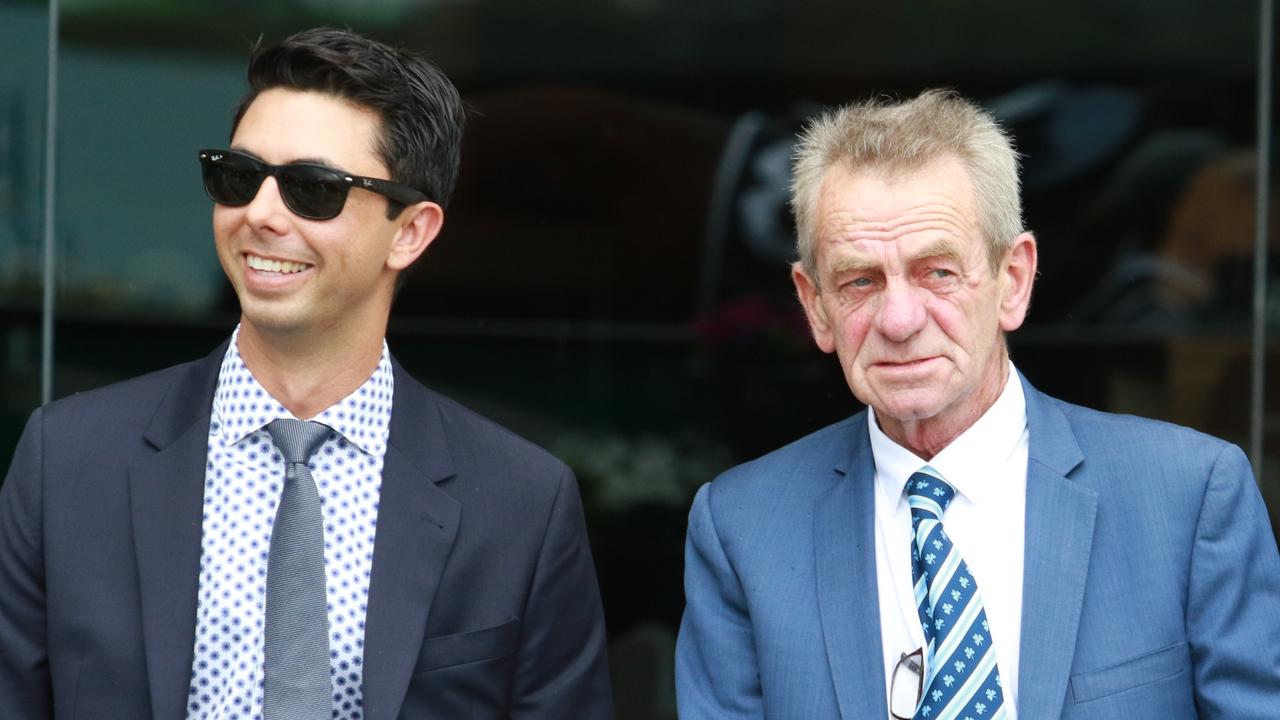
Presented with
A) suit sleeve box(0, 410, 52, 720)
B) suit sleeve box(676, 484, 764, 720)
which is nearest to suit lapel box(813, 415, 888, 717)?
suit sleeve box(676, 484, 764, 720)

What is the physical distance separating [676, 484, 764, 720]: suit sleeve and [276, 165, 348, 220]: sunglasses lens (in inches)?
32.6

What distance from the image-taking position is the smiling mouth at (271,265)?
2389 mm

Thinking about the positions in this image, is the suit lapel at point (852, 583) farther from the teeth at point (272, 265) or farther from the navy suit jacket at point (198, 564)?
the teeth at point (272, 265)

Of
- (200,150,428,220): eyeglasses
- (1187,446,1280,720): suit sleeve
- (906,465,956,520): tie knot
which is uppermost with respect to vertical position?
(200,150,428,220): eyeglasses

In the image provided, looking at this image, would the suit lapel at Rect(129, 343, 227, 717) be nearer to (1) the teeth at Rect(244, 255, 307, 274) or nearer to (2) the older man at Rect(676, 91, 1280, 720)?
(1) the teeth at Rect(244, 255, 307, 274)

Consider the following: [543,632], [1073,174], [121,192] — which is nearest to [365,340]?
[543,632]

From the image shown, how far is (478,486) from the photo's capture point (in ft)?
8.37

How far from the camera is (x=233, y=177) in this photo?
94.3 inches

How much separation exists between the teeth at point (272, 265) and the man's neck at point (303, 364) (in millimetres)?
111

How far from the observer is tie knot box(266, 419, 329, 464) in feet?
8.00

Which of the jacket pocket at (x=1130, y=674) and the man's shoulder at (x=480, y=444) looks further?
the man's shoulder at (x=480, y=444)

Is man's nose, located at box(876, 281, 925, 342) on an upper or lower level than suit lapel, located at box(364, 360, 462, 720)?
upper

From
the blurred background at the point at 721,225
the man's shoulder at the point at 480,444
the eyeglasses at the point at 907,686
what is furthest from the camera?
the blurred background at the point at 721,225

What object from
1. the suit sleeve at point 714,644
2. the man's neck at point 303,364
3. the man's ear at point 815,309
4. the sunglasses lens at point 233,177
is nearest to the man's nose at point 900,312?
the man's ear at point 815,309
